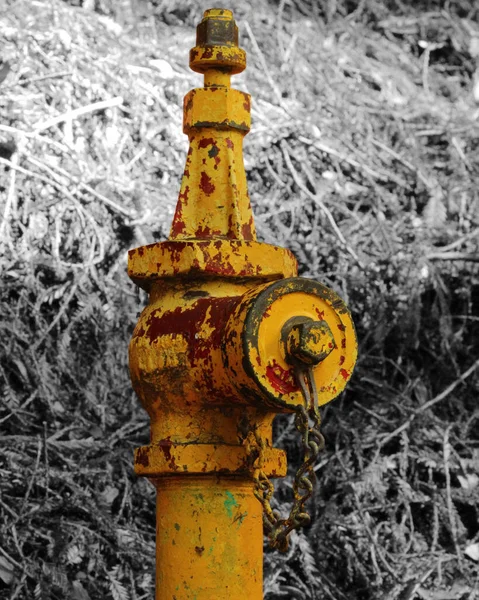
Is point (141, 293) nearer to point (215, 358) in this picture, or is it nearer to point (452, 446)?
point (452, 446)

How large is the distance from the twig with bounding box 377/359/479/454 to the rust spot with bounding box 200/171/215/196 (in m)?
1.20

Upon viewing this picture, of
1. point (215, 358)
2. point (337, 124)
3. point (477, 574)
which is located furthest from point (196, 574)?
point (337, 124)

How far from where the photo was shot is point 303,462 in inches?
60.8

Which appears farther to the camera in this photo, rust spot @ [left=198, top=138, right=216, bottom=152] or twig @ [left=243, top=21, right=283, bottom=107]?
twig @ [left=243, top=21, right=283, bottom=107]

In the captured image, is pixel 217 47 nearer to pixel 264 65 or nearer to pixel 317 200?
pixel 317 200

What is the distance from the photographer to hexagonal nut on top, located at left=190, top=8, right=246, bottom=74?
71.6 inches

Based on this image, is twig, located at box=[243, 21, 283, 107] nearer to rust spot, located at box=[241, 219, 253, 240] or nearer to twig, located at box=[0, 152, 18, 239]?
twig, located at box=[0, 152, 18, 239]

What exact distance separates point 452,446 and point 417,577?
0.49 m

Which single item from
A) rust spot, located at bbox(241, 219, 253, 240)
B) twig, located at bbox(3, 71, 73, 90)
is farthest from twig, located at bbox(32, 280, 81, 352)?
rust spot, located at bbox(241, 219, 253, 240)

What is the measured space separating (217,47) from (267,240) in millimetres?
1148

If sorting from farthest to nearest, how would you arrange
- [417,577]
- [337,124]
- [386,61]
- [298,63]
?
[386,61], [298,63], [337,124], [417,577]

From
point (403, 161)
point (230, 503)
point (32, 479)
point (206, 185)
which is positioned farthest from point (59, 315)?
point (403, 161)

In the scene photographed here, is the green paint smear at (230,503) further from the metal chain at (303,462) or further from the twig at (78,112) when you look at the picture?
the twig at (78,112)

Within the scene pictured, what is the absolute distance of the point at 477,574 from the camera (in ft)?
8.69
